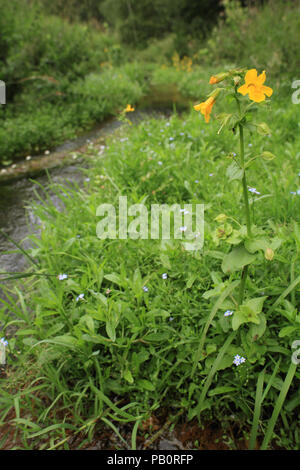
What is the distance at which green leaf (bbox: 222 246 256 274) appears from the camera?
3.28ft

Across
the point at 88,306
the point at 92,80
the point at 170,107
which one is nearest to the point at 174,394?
the point at 88,306

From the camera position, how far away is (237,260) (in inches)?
40.4

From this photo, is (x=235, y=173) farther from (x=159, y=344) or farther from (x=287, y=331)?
(x=159, y=344)

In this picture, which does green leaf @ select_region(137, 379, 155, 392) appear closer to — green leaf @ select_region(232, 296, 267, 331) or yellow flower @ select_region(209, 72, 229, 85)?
green leaf @ select_region(232, 296, 267, 331)

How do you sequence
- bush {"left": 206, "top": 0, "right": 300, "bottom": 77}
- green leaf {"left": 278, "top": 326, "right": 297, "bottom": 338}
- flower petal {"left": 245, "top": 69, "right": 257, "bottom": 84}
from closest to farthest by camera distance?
1. flower petal {"left": 245, "top": 69, "right": 257, "bottom": 84}
2. green leaf {"left": 278, "top": 326, "right": 297, "bottom": 338}
3. bush {"left": 206, "top": 0, "right": 300, "bottom": 77}

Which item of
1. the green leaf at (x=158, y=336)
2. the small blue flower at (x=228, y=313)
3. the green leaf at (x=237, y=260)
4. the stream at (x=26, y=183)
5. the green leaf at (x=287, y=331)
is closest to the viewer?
the green leaf at (x=237, y=260)

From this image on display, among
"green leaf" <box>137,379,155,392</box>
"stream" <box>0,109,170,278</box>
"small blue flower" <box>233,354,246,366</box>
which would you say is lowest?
"green leaf" <box>137,379,155,392</box>

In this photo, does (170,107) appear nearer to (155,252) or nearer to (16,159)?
(16,159)

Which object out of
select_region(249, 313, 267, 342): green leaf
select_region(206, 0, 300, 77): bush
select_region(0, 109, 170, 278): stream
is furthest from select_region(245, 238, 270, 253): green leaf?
select_region(206, 0, 300, 77): bush

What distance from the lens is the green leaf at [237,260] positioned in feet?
3.28

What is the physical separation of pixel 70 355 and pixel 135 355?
1.02 ft

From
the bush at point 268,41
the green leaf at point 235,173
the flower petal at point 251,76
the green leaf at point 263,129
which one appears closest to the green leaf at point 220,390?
the green leaf at point 235,173

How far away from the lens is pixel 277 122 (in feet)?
10.0

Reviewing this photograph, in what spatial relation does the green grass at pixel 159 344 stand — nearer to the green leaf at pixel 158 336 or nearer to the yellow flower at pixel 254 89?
the green leaf at pixel 158 336
